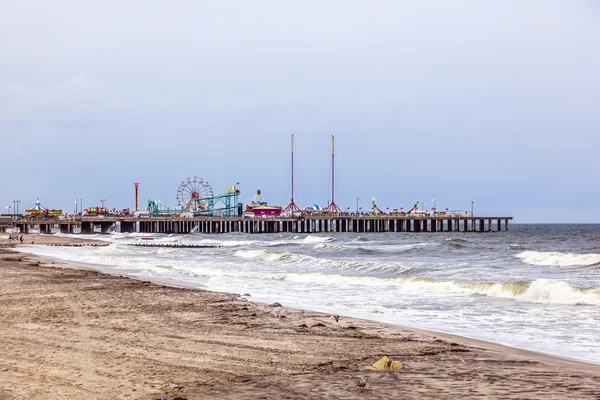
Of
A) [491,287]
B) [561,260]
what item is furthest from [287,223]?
[491,287]

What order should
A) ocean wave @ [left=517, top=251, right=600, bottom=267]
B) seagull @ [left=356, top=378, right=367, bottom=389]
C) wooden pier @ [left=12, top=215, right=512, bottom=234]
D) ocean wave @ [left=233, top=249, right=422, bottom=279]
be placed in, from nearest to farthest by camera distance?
A: 1. seagull @ [left=356, top=378, right=367, bottom=389]
2. ocean wave @ [left=233, top=249, right=422, bottom=279]
3. ocean wave @ [left=517, top=251, right=600, bottom=267]
4. wooden pier @ [left=12, top=215, right=512, bottom=234]

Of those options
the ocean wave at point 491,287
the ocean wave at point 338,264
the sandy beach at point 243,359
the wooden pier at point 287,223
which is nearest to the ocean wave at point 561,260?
the ocean wave at point 338,264

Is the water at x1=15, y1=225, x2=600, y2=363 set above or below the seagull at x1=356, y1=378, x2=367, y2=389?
below

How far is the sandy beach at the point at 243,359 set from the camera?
6562mm

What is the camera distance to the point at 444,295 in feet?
58.3

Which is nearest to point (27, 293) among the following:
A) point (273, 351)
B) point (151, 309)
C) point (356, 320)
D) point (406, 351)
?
point (151, 309)

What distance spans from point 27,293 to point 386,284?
1022cm

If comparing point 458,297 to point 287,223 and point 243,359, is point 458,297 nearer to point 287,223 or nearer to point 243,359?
point 243,359

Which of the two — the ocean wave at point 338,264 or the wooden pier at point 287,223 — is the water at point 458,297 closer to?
the ocean wave at point 338,264

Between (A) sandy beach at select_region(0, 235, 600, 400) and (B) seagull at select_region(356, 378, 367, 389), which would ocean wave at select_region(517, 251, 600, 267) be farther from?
(B) seagull at select_region(356, 378, 367, 389)

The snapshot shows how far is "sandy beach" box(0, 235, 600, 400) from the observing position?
6562 mm

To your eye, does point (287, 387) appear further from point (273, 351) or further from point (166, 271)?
point (166, 271)

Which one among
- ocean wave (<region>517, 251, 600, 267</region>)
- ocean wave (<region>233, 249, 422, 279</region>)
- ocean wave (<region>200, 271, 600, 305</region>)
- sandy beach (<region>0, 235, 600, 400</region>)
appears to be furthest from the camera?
ocean wave (<region>517, 251, 600, 267</region>)

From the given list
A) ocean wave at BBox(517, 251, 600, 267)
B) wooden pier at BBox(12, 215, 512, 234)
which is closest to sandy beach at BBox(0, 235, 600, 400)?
ocean wave at BBox(517, 251, 600, 267)
